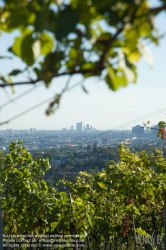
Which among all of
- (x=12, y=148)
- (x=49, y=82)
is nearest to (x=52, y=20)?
(x=49, y=82)

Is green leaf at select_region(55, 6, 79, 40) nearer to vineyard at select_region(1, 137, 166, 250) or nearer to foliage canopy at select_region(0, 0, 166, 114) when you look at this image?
foliage canopy at select_region(0, 0, 166, 114)

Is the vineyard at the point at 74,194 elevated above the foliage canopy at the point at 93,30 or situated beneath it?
situated beneath

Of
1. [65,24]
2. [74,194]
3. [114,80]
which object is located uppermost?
[65,24]

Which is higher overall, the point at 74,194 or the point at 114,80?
the point at 114,80

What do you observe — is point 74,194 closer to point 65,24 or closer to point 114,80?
point 114,80

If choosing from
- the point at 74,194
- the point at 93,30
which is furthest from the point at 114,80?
the point at 74,194

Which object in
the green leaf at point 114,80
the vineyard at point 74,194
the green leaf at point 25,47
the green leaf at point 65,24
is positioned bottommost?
the vineyard at point 74,194

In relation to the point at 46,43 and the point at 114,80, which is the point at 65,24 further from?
the point at 114,80

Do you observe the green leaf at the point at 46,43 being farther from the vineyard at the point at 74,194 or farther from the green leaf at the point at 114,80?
the vineyard at the point at 74,194

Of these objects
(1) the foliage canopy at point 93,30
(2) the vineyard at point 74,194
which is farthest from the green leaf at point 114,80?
(2) the vineyard at point 74,194


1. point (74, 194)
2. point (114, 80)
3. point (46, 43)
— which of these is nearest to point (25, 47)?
point (46, 43)

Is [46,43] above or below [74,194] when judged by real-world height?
above

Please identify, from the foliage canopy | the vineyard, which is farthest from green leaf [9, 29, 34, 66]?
the vineyard

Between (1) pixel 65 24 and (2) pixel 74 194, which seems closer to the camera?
(1) pixel 65 24
